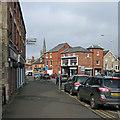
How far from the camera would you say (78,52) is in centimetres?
5756

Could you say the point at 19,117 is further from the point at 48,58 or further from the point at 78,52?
the point at 48,58

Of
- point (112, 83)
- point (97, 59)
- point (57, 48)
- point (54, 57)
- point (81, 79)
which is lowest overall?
point (81, 79)

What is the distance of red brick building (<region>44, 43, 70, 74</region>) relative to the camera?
6541cm

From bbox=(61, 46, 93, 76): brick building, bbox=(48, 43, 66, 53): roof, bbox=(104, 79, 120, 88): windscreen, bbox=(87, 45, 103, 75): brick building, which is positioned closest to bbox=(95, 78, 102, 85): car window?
bbox=(104, 79, 120, 88): windscreen

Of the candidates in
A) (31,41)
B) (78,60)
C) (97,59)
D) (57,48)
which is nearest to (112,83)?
(31,41)

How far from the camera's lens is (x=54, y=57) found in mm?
66688

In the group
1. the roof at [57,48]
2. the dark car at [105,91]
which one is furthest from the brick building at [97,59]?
the dark car at [105,91]

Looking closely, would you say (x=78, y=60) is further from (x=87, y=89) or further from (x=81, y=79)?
(x=87, y=89)

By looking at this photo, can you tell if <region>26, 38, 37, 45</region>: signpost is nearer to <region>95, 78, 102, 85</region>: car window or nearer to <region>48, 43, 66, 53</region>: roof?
<region>95, 78, 102, 85</region>: car window

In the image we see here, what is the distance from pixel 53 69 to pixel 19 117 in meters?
59.5

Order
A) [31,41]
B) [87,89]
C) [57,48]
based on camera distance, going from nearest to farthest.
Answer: [87,89], [31,41], [57,48]

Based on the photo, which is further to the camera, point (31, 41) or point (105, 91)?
point (31, 41)

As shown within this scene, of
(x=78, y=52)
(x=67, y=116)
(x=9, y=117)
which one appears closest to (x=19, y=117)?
(x=9, y=117)

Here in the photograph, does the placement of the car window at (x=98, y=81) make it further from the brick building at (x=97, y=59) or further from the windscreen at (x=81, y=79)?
the brick building at (x=97, y=59)
